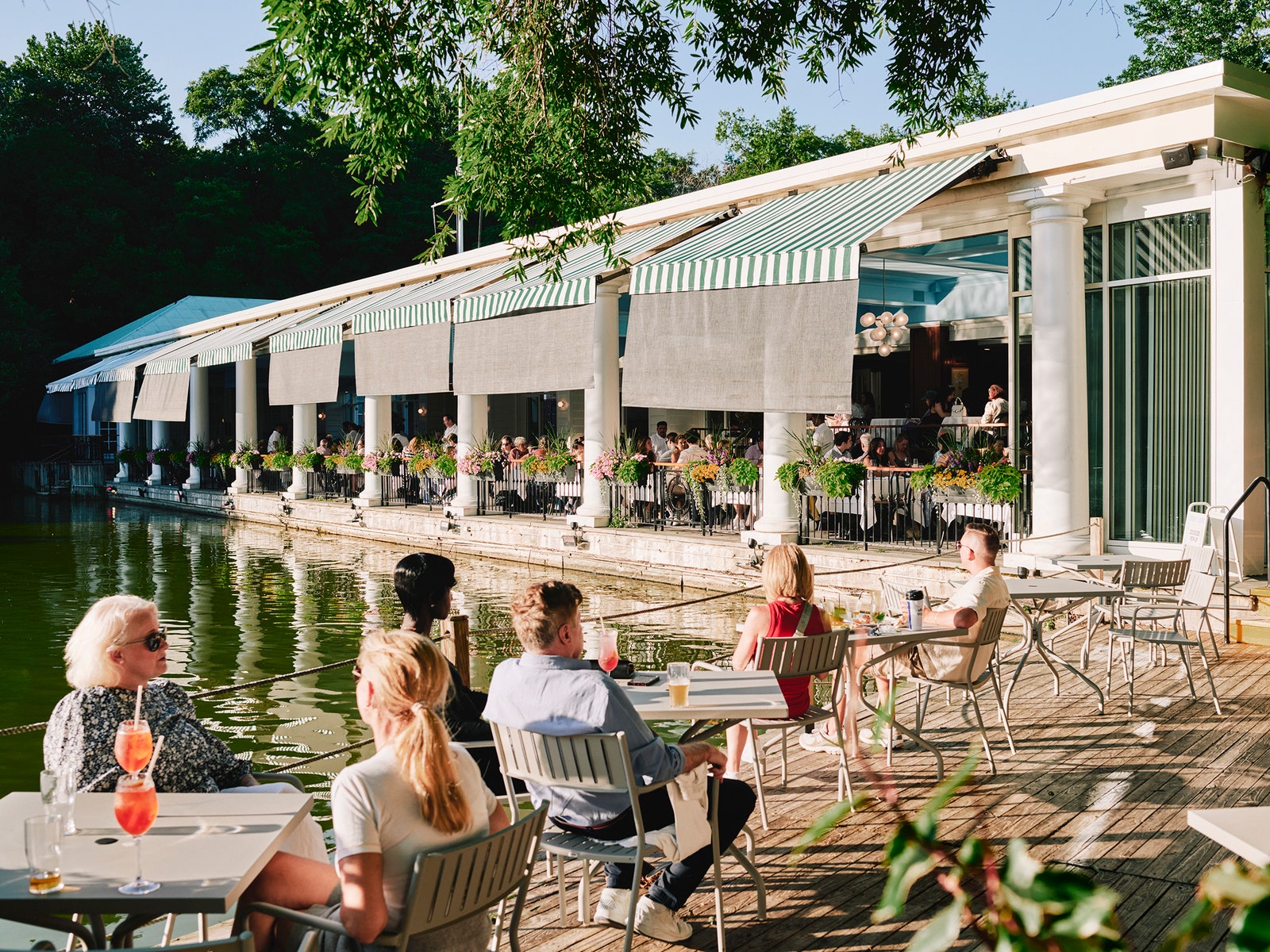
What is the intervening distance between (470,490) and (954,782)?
61.4 feet

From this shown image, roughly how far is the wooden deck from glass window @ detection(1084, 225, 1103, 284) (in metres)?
5.16

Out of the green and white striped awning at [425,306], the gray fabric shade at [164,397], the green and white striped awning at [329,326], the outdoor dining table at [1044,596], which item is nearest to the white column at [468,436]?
the green and white striped awning at [425,306]

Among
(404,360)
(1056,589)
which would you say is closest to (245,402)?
(404,360)

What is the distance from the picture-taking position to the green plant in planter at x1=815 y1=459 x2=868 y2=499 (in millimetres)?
13086

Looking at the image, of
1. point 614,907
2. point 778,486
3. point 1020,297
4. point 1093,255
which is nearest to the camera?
point 614,907

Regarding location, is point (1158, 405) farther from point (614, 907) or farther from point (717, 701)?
point (614, 907)

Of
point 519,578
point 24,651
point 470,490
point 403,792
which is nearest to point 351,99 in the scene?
point 403,792

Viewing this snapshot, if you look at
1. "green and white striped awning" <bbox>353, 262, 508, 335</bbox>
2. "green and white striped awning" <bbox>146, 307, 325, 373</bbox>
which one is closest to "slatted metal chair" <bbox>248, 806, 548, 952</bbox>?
"green and white striped awning" <bbox>353, 262, 508, 335</bbox>

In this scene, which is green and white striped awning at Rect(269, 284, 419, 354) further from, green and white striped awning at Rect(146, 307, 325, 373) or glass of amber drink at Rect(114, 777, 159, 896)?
glass of amber drink at Rect(114, 777, 159, 896)

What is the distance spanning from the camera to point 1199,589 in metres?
7.48

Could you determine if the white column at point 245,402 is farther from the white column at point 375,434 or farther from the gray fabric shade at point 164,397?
the white column at point 375,434

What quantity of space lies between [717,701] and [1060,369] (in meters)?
8.13

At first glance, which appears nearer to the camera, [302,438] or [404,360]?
[404,360]

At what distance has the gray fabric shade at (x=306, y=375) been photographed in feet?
69.8
